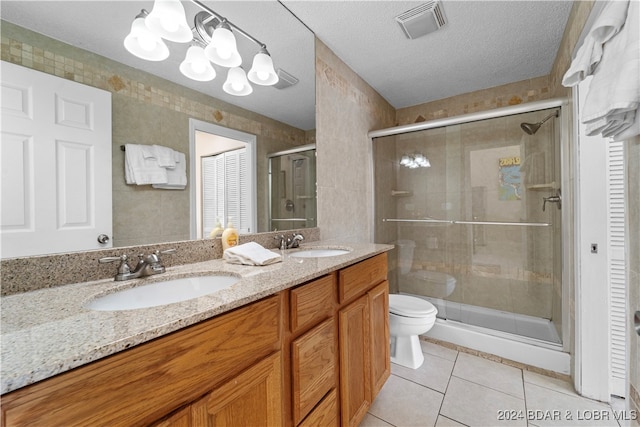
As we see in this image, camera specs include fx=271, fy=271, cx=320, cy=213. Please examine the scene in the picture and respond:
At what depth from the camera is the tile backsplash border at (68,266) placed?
0.76 m

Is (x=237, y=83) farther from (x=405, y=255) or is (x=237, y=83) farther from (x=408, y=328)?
(x=405, y=255)

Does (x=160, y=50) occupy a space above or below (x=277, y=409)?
above

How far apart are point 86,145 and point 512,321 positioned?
2.95m

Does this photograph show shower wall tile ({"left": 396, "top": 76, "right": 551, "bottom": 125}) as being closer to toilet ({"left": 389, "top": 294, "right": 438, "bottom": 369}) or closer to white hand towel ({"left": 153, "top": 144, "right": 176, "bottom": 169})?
toilet ({"left": 389, "top": 294, "right": 438, "bottom": 369})

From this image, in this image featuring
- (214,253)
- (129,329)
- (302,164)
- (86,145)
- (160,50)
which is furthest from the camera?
(302,164)

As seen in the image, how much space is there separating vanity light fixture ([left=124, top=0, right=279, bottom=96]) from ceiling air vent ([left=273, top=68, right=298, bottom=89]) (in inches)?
1.7

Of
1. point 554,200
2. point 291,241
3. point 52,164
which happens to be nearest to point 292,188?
point 291,241

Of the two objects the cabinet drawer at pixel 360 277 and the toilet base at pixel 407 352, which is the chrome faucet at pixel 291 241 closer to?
the cabinet drawer at pixel 360 277

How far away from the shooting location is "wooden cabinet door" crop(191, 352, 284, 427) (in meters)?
0.64

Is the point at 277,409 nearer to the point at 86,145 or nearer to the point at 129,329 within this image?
the point at 129,329

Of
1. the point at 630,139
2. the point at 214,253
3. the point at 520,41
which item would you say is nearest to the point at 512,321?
the point at 630,139

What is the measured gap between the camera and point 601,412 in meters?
1.44

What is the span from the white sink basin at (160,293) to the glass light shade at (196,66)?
884 mm

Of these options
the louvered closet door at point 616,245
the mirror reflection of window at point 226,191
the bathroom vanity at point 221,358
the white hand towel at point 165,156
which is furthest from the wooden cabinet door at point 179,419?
the louvered closet door at point 616,245
